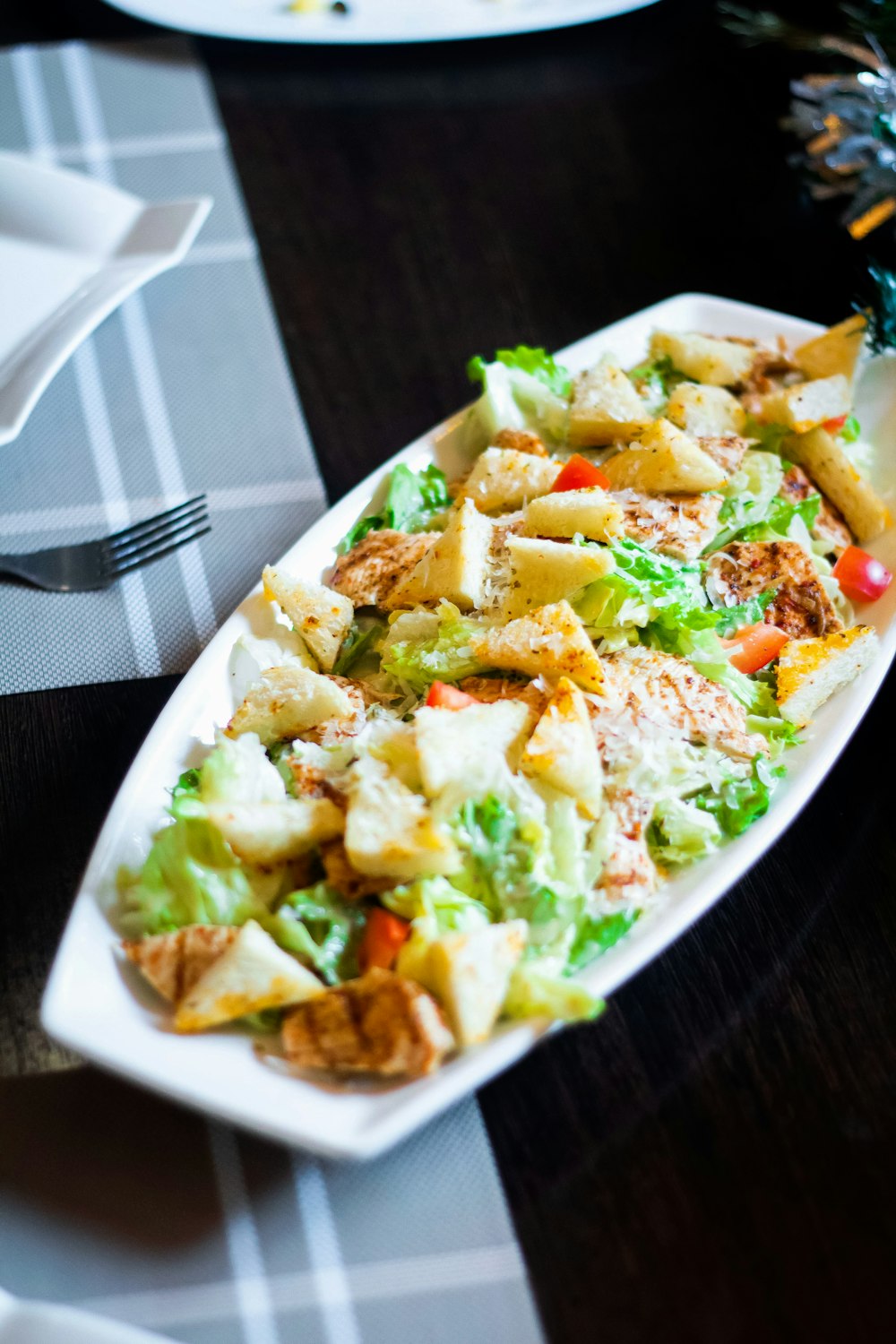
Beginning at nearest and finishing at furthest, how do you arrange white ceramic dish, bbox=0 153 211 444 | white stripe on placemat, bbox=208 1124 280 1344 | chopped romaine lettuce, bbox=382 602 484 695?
white stripe on placemat, bbox=208 1124 280 1344, chopped romaine lettuce, bbox=382 602 484 695, white ceramic dish, bbox=0 153 211 444

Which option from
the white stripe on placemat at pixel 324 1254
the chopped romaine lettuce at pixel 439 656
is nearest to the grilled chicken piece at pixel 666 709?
the chopped romaine lettuce at pixel 439 656

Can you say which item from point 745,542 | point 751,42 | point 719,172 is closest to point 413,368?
point 745,542

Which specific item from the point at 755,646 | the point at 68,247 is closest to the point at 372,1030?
the point at 755,646

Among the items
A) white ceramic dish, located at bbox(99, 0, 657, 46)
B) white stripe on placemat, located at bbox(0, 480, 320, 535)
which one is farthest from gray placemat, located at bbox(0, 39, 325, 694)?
white ceramic dish, located at bbox(99, 0, 657, 46)

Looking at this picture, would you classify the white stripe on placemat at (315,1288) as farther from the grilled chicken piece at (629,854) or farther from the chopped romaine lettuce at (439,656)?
the chopped romaine lettuce at (439,656)

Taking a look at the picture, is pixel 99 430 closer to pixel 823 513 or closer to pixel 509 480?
pixel 509 480

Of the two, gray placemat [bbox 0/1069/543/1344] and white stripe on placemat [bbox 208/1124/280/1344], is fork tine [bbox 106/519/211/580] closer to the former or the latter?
gray placemat [bbox 0/1069/543/1344]
